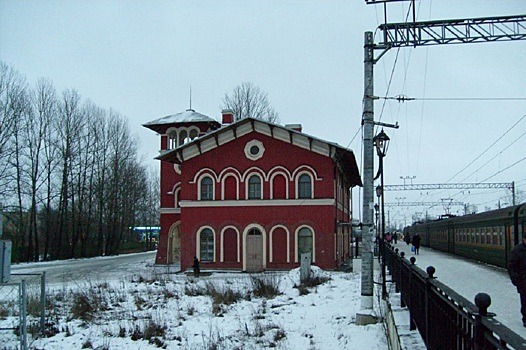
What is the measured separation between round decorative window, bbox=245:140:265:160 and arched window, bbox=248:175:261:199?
116cm

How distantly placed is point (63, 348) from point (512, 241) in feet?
50.2

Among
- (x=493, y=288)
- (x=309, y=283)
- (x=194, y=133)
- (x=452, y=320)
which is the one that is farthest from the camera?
(x=194, y=133)

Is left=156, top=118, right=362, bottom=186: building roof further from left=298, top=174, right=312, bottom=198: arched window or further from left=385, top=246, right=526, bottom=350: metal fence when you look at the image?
left=385, top=246, right=526, bottom=350: metal fence

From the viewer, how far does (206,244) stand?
31.6 meters

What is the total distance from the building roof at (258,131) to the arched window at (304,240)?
14.1 ft

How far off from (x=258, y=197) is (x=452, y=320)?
86.5 feet

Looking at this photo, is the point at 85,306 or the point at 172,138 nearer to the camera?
the point at 85,306

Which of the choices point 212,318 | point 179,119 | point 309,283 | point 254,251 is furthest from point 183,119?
point 212,318

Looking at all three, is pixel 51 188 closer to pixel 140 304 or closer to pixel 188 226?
pixel 188 226

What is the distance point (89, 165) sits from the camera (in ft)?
175

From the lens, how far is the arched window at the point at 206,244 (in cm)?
3147

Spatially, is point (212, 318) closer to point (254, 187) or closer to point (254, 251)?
point (254, 251)

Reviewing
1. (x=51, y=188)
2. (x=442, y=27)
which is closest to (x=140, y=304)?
(x=442, y=27)

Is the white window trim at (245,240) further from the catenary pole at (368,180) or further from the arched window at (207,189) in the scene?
the catenary pole at (368,180)
